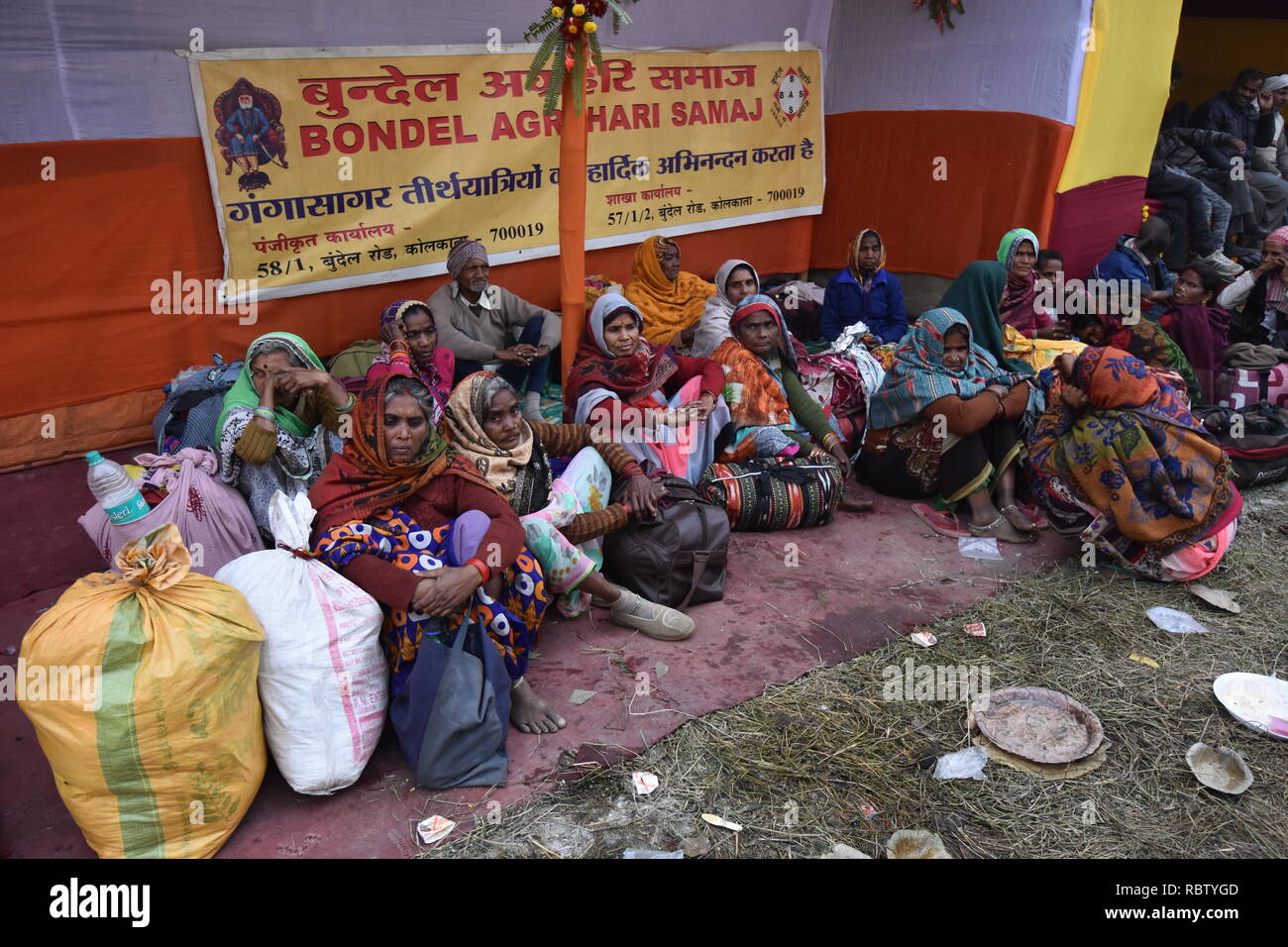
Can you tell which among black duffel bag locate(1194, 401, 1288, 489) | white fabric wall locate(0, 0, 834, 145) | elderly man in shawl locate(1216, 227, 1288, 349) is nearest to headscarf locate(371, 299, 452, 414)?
white fabric wall locate(0, 0, 834, 145)

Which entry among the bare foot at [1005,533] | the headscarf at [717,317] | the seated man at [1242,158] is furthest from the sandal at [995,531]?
the seated man at [1242,158]

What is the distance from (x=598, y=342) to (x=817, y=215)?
13.6 feet

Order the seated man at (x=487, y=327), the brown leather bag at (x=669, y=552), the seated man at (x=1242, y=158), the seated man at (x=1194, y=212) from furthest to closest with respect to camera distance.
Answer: the seated man at (x=1242, y=158)
the seated man at (x=1194, y=212)
the seated man at (x=487, y=327)
the brown leather bag at (x=669, y=552)

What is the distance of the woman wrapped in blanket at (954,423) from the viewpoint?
5023 mm

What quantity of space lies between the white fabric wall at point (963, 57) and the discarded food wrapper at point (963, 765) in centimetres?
543

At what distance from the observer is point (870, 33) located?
7.52 m

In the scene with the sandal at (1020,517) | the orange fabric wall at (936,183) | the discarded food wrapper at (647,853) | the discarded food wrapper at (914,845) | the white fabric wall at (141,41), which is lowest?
the discarded food wrapper at (914,845)

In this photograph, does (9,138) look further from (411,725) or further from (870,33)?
(870,33)

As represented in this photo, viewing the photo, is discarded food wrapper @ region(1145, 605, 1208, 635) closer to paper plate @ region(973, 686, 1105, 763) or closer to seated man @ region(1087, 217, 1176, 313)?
paper plate @ region(973, 686, 1105, 763)

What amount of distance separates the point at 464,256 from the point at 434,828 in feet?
11.8

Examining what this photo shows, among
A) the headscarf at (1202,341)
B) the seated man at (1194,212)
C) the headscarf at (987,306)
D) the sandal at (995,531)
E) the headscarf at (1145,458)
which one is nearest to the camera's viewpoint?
the headscarf at (1145,458)

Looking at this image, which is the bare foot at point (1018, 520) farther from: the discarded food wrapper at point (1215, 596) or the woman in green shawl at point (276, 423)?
the woman in green shawl at point (276, 423)

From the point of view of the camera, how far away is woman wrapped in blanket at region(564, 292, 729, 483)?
4.66 meters

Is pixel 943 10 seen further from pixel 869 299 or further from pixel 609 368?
pixel 609 368
